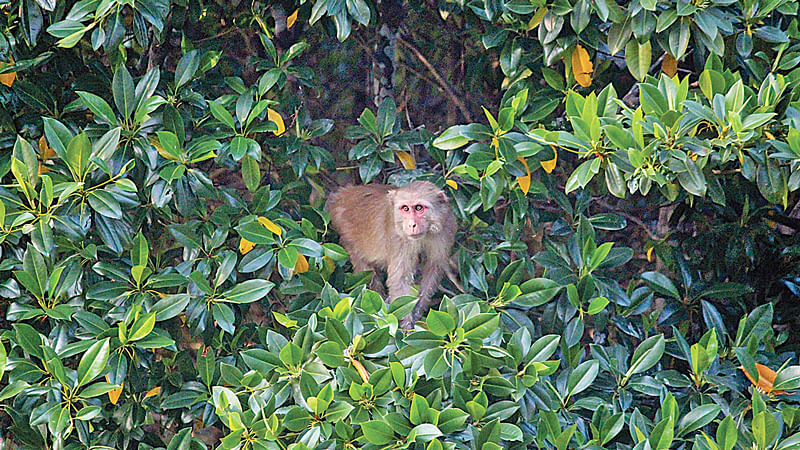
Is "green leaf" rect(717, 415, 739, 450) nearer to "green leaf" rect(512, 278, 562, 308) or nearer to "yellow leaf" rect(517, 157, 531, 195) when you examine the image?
"green leaf" rect(512, 278, 562, 308)

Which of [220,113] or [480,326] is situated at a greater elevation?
[220,113]

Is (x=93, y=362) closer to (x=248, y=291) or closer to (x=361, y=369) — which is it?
(x=248, y=291)

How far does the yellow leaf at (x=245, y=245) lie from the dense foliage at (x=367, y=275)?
23 mm

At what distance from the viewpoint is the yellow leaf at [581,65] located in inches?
110

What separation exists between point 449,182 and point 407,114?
1096 millimetres

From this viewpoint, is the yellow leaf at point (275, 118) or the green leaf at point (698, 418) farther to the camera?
the yellow leaf at point (275, 118)

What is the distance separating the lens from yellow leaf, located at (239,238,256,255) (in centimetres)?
276

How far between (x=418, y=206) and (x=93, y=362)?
5.00 ft

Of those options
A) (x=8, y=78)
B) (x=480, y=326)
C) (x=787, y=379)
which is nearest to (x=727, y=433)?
(x=787, y=379)

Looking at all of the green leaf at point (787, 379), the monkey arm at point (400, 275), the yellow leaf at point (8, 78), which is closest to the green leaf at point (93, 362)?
the yellow leaf at point (8, 78)

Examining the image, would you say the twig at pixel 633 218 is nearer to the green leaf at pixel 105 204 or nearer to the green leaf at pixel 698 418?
the green leaf at pixel 698 418

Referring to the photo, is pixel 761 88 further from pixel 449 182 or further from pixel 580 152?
pixel 449 182

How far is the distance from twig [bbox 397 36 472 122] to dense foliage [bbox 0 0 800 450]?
0.80 m

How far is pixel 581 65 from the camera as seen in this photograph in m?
2.81
